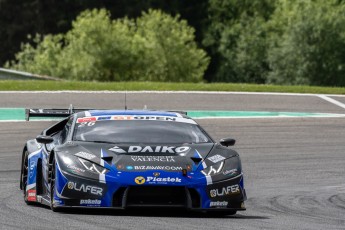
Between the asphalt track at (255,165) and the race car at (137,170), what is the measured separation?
15 cm

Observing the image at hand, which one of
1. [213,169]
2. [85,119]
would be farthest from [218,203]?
[85,119]

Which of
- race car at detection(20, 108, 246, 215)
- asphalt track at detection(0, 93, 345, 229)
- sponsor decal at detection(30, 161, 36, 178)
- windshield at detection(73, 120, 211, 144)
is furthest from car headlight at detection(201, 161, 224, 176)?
sponsor decal at detection(30, 161, 36, 178)

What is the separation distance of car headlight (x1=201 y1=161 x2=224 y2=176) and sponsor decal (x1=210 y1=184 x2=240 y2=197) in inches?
6.3

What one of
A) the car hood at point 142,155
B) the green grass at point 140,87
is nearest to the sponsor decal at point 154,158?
the car hood at point 142,155

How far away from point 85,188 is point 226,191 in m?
1.28

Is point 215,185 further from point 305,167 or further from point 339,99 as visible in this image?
point 339,99

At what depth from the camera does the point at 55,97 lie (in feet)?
88.1

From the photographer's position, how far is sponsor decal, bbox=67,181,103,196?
10805 mm

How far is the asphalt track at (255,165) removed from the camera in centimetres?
1048

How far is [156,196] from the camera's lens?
10.9 m

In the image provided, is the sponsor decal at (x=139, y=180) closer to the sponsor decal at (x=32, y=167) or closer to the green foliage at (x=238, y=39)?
the sponsor decal at (x=32, y=167)

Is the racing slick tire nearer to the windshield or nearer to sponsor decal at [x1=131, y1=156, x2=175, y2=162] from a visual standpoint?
the windshield

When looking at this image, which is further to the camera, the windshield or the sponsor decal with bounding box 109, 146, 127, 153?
the windshield

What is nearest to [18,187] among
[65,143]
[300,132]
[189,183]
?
[65,143]
